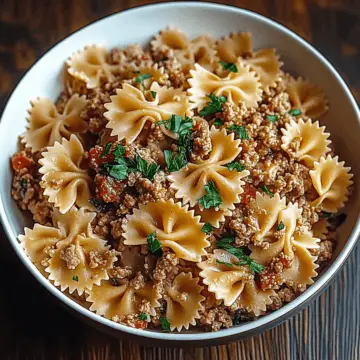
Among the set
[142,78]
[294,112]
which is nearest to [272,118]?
[294,112]

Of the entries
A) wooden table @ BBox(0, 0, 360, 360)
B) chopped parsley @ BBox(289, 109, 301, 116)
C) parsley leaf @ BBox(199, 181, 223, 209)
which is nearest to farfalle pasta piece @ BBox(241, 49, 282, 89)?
chopped parsley @ BBox(289, 109, 301, 116)

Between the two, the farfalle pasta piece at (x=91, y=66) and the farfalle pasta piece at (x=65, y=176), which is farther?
the farfalle pasta piece at (x=91, y=66)

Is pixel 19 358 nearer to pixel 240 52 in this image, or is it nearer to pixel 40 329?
pixel 40 329

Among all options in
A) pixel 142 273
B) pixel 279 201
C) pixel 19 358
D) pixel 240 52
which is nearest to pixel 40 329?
pixel 19 358

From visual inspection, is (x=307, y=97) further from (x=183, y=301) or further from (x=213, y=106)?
(x=183, y=301)

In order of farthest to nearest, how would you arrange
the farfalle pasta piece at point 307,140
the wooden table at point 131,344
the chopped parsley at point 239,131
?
the wooden table at point 131,344
the farfalle pasta piece at point 307,140
the chopped parsley at point 239,131

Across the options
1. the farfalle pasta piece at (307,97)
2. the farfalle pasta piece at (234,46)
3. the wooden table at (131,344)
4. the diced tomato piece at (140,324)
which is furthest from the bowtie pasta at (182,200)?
the wooden table at (131,344)

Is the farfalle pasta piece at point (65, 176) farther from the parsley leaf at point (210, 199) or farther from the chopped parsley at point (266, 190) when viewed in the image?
the chopped parsley at point (266, 190)
